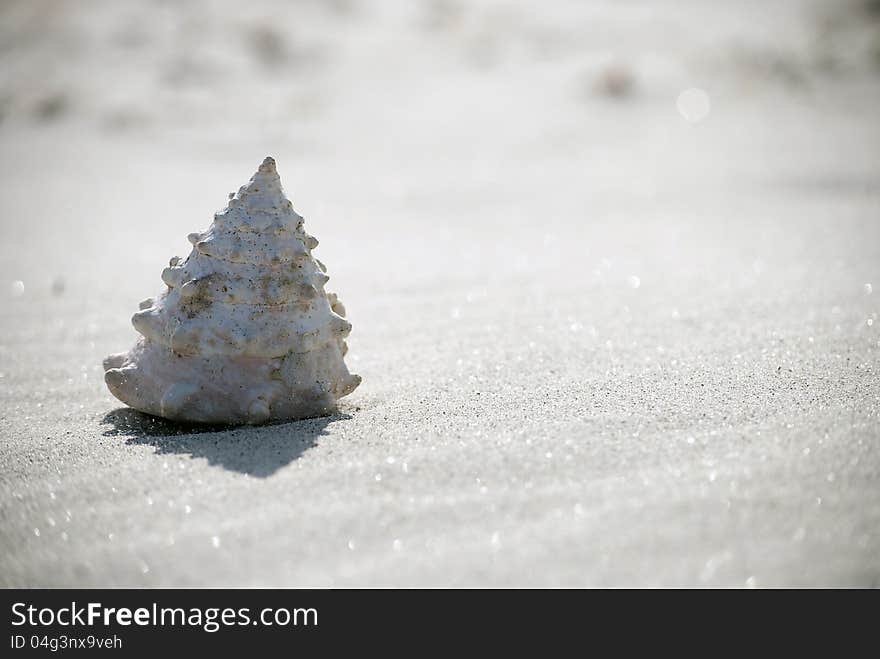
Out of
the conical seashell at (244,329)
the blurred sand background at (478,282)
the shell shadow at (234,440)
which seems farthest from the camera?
the conical seashell at (244,329)

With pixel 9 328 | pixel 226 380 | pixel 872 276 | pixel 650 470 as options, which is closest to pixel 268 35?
pixel 9 328

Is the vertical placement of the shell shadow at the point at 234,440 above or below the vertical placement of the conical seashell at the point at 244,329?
below

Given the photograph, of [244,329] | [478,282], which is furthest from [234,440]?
[478,282]

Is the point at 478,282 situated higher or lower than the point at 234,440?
higher

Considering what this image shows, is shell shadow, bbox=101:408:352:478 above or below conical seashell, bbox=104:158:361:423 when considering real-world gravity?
below

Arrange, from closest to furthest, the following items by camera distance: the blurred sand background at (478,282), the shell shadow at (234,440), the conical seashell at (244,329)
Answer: the blurred sand background at (478,282), the shell shadow at (234,440), the conical seashell at (244,329)

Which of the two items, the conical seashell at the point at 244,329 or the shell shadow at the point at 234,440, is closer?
the shell shadow at the point at 234,440

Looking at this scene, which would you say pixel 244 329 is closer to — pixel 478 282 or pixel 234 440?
pixel 234 440
